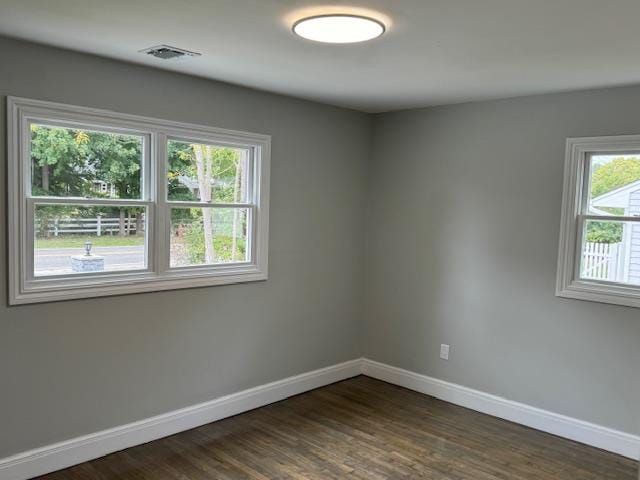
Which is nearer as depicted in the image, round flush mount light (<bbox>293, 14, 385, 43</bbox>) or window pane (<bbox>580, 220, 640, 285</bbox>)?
round flush mount light (<bbox>293, 14, 385, 43</bbox>)

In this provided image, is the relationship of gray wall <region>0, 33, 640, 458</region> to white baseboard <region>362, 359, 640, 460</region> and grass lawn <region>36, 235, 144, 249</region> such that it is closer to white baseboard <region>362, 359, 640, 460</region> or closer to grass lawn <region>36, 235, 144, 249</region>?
white baseboard <region>362, 359, 640, 460</region>

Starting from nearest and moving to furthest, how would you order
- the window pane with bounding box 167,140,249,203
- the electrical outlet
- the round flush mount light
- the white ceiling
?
the white ceiling, the round flush mount light, the window pane with bounding box 167,140,249,203, the electrical outlet

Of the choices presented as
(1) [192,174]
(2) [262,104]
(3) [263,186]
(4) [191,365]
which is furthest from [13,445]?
(2) [262,104]

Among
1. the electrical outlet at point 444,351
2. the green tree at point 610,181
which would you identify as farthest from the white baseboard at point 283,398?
the green tree at point 610,181

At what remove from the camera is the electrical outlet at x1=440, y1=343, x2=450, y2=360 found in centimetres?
453

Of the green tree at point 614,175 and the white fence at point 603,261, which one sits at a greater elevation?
the green tree at point 614,175

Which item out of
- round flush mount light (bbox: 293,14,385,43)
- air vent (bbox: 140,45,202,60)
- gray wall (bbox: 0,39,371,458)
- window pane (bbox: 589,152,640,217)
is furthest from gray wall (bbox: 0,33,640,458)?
round flush mount light (bbox: 293,14,385,43)

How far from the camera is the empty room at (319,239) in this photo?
2844 mm

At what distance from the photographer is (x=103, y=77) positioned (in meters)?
3.21

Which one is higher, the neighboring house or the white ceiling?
the white ceiling

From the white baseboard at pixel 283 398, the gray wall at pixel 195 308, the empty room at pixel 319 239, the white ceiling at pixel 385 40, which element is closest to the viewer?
the white ceiling at pixel 385 40

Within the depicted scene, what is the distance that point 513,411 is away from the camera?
4125 mm

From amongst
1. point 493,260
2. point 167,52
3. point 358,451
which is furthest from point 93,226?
point 493,260

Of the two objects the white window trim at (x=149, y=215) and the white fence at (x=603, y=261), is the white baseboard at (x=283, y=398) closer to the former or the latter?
the white window trim at (x=149, y=215)
